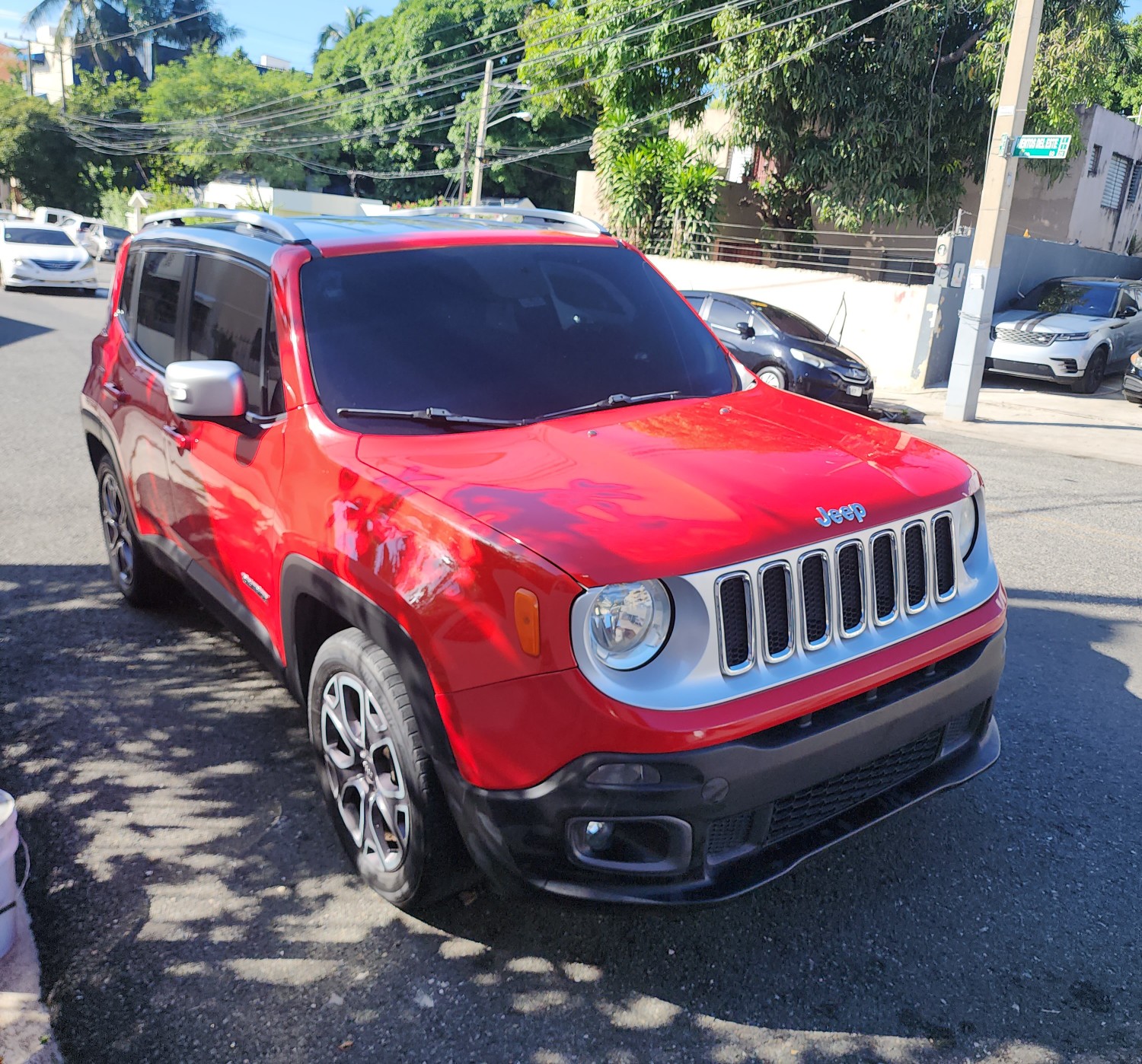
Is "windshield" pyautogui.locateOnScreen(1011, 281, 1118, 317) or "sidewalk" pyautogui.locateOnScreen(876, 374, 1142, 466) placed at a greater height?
"windshield" pyautogui.locateOnScreen(1011, 281, 1118, 317)

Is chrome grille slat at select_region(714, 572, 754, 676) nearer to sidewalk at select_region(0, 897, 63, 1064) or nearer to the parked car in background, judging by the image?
sidewalk at select_region(0, 897, 63, 1064)

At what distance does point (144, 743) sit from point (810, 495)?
276cm

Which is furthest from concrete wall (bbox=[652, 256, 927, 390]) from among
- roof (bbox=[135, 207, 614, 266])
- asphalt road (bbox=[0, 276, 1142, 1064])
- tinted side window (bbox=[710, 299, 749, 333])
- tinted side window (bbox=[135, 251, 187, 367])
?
asphalt road (bbox=[0, 276, 1142, 1064])

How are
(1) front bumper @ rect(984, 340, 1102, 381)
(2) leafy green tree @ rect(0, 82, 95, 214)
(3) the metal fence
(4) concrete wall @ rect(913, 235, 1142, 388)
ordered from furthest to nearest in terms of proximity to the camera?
(2) leafy green tree @ rect(0, 82, 95, 214), (3) the metal fence, (4) concrete wall @ rect(913, 235, 1142, 388), (1) front bumper @ rect(984, 340, 1102, 381)

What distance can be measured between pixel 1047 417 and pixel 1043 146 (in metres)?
3.89

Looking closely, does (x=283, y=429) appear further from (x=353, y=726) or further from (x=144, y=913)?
(x=144, y=913)

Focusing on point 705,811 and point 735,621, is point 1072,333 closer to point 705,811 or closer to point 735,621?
point 735,621

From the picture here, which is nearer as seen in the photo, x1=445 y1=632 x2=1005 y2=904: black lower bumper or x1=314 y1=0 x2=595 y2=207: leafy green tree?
x1=445 y1=632 x2=1005 y2=904: black lower bumper

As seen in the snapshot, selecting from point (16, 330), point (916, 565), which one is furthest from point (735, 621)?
point (16, 330)

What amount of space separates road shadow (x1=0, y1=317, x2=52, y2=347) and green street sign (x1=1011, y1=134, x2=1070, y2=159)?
13954 millimetres

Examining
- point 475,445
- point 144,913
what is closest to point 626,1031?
point 144,913

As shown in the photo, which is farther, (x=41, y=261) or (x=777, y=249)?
(x=41, y=261)

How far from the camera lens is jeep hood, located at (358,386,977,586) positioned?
2504mm

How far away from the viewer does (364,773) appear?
10.1 feet
